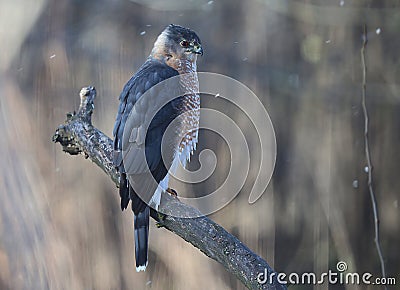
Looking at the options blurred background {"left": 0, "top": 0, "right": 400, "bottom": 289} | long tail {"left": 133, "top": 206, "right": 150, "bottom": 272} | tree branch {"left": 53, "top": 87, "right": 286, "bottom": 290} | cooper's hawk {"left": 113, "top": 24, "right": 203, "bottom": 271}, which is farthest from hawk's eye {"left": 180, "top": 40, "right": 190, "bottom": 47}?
blurred background {"left": 0, "top": 0, "right": 400, "bottom": 289}

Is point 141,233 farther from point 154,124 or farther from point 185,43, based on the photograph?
point 185,43

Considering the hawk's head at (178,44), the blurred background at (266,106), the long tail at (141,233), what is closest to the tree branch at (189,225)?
the long tail at (141,233)

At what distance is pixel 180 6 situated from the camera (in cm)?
363

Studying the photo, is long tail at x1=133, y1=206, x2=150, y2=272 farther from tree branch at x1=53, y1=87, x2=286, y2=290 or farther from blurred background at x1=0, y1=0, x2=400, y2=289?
blurred background at x1=0, y1=0, x2=400, y2=289

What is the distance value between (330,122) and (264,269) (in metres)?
1.90

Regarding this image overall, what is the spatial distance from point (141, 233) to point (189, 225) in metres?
0.29

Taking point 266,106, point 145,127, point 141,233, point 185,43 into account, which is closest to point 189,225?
point 141,233

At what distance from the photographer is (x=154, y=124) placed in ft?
7.43

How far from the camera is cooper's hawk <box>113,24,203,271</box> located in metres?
2.12

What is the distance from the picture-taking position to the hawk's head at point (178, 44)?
2.52m

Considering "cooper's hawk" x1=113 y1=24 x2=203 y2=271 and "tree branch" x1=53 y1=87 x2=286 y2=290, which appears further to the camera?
"cooper's hawk" x1=113 y1=24 x2=203 y2=271

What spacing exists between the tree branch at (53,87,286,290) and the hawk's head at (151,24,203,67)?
1.20 ft

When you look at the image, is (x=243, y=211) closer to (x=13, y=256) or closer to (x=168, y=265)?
(x=168, y=265)

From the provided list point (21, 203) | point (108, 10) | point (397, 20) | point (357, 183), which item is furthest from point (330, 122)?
point (21, 203)
